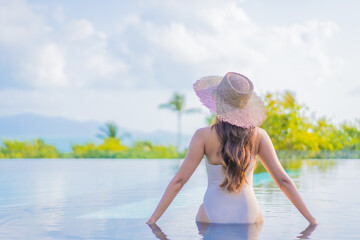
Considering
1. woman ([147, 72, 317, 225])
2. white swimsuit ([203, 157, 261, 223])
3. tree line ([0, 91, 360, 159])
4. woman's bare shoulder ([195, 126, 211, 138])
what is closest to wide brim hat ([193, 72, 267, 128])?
woman ([147, 72, 317, 225])

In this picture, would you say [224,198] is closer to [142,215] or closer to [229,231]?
[229,231]

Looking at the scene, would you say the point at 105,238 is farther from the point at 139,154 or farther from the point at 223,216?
the point at 139,154

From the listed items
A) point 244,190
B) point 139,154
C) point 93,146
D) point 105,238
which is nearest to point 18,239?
point 105,238

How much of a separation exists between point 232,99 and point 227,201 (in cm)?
72

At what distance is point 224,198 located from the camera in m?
3.84

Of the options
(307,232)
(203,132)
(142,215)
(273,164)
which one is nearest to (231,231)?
(273,164)

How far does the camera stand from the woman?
3.73m

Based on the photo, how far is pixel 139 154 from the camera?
35.7m

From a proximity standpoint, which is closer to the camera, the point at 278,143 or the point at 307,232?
the point at 307,232

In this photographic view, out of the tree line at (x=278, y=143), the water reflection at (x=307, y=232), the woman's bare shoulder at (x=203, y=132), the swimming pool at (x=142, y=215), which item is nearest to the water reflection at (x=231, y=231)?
the swimming pool at (x=142, y=215)

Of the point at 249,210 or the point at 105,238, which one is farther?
the point at 105,238

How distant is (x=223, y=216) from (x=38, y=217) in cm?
250

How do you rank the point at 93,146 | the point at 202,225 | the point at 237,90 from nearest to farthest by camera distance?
the point at 237,90 < the point at 202,225 < the point at 93,146

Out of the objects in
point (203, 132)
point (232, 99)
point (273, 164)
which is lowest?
point (273, 164)
